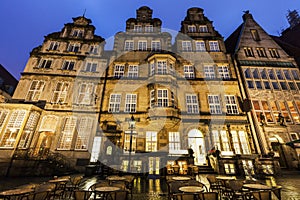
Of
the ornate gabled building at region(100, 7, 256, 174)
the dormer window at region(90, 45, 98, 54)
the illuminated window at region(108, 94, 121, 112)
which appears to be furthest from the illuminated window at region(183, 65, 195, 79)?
the dormer window at region(90, 45, 98, 54)

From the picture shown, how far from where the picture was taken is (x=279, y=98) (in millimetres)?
16781

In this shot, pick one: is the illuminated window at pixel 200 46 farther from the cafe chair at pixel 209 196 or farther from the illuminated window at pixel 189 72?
the cafe chair at pixel 209 196

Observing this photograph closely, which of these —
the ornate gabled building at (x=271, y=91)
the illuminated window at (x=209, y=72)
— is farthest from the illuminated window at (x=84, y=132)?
the ornate gabled building at (x=271, y=91)

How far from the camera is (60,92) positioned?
54.7 feet

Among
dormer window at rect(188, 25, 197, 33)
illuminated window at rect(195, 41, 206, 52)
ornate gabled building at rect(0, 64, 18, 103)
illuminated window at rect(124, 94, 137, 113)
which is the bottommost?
illuminated window at rect(124, 94, 137, 113)

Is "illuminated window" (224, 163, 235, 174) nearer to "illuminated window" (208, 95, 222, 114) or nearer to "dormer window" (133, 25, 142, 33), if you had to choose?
"illuminated window" (208, 95, 222, 114)

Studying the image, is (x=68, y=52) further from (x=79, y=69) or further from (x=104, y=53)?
(x=104, y=53)

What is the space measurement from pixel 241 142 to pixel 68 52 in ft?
75.2

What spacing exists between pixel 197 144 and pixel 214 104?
4.90 meters

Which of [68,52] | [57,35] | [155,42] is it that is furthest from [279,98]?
[57,35]

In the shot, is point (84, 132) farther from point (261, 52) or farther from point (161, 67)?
point (261, 52)

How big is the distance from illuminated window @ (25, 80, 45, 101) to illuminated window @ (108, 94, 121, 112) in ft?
25.9

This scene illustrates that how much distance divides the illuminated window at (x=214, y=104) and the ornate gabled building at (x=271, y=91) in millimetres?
3063

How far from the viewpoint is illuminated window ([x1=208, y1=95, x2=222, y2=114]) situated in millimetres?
16280
